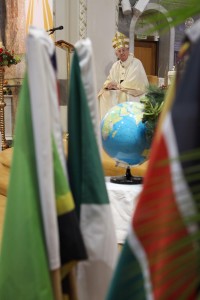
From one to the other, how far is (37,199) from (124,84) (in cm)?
617

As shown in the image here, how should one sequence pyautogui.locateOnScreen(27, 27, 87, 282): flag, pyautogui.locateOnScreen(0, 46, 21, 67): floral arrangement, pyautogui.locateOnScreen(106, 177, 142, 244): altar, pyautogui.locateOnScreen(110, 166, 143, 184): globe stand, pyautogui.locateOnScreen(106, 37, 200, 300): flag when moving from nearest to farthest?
pyautogui.locateOnScreen(106, 37, 200, 300): flag, pyautogui.locateOnScreen(27, 27, 87, 282): flag, pyautogui.locateOnScreen(106, 177, 142, 244): altar, pyautogui.locateOnScreen(110, 166, 143, 184): globe stand, pyautogui.locateOnScreen(0, 46, 21, 67): floral arrangement

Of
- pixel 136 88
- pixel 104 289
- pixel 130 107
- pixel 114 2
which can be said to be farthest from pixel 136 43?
pixel 104 289

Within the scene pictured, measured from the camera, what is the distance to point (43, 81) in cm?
94

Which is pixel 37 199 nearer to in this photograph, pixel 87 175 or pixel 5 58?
pixel 87 175

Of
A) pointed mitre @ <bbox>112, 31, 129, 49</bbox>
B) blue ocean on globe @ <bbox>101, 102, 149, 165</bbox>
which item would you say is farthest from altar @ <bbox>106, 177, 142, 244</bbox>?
pointed mitre @ <bbox>112, 31, 129, 49</bbox>

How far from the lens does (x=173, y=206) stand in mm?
637

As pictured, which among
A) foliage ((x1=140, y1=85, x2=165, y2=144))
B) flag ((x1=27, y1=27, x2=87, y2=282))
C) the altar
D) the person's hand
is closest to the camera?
flag ((x1=27, y1=27, x2=87, y2=282))

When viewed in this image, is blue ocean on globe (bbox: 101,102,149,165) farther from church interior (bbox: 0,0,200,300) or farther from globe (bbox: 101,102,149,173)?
church interior (bbox: 0,0,200,300)

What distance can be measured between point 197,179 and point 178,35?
10.6 m

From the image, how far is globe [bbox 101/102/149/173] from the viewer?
2.35m

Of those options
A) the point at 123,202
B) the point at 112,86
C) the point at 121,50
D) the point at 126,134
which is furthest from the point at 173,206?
the point at 121,50

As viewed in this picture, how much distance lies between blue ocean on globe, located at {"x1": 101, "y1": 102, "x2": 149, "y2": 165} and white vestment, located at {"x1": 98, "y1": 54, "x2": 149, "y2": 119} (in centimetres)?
429

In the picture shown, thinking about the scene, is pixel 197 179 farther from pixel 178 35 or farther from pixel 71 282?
pixel 178 35

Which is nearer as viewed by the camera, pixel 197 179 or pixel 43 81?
pixel 197 179
